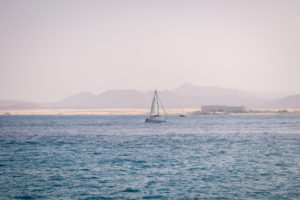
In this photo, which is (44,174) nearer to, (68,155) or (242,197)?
(68,155)

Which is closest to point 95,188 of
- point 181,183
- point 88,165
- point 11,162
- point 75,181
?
point 75,181

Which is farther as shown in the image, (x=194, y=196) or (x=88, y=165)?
(x=88, y=165)

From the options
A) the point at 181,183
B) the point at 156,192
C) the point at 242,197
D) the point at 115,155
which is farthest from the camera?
the point at 115,155

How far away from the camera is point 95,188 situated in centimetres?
2639

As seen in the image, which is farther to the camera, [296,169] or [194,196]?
[296,169]

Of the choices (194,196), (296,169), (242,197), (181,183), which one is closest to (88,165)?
(181,183)

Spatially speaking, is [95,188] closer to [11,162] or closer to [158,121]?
[11,162]

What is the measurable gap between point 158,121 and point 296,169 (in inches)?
A: 3783

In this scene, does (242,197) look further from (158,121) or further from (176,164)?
(158,121)

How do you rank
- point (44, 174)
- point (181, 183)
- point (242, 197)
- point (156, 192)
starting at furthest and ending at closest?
1. point (44, 174)
2. point (181, 183)
3. point (156, 192)
4. point (242, 197)

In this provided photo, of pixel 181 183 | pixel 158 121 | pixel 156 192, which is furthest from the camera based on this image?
pixel 158 121

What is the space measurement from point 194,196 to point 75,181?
34.7ft

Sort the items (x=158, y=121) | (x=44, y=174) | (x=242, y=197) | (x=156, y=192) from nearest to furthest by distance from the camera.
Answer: (x=242, y=197)
(x=156, y=192)
(x=44, y=174)
(x=158, y=121)

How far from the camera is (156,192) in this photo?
25.1 m
